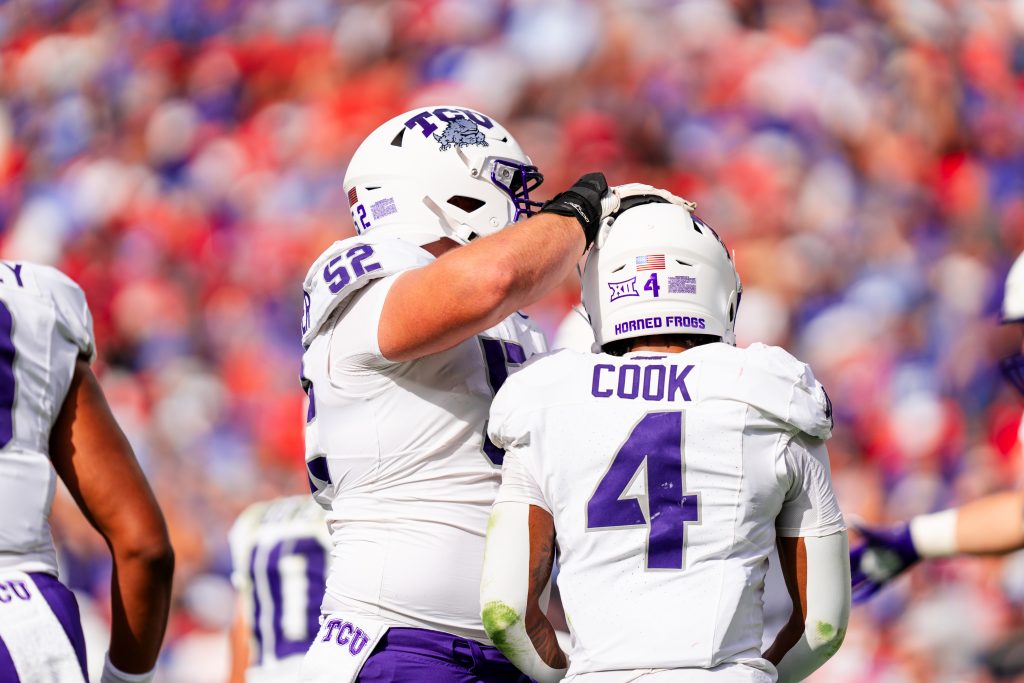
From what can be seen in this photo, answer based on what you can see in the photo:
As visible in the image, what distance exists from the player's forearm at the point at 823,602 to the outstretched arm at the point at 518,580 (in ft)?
1.20

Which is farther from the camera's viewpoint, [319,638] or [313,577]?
[313,577]

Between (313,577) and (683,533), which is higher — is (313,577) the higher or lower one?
the lower one

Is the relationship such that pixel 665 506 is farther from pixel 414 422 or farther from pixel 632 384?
pixel 414 422

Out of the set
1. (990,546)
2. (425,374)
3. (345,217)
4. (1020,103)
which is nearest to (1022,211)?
(1020,103)

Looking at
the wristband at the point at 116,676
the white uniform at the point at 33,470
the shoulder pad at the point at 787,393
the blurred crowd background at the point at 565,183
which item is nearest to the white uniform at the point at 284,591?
the wristband at the point at 116,676

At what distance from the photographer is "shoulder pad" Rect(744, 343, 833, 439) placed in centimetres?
176

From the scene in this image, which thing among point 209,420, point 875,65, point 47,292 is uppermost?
point 875,65

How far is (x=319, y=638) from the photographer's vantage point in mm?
2059

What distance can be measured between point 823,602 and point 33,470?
4.16 feet

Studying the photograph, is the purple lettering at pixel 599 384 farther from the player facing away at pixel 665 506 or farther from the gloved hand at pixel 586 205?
the gloved hand at pixel 586 205

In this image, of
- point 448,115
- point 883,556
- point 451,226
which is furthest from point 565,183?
point 451,226

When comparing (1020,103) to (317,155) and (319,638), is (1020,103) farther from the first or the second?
(319,638)

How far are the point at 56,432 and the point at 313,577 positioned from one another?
1498mm

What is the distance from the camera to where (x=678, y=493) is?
1.77m
